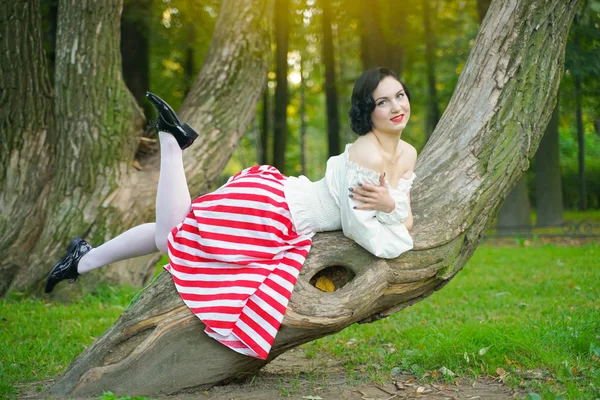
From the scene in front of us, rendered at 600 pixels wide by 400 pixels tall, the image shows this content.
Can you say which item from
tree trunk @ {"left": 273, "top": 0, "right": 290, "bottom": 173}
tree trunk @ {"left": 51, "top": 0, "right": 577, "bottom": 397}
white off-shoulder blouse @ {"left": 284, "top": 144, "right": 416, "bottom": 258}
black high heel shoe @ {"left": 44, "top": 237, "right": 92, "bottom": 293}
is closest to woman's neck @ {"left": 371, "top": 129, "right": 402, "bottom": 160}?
white off-shoulder blouse @ {"left": 284, "top": 144, "right": 416, "bottom": 258}

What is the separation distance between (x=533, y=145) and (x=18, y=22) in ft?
19.2

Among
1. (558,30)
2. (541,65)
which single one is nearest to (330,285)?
(541,65)

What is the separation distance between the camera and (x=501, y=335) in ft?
15.8

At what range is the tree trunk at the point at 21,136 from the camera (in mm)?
7512

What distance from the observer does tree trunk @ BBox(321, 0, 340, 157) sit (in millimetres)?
17016

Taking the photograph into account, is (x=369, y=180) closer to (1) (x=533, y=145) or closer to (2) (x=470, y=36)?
(1) (x=533, y=145)

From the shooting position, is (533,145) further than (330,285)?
Yes

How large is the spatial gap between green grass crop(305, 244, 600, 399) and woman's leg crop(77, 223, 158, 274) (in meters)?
1.71

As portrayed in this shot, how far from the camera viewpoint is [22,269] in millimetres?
7473

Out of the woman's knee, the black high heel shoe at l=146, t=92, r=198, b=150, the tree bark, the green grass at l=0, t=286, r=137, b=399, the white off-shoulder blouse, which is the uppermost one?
the tree bark

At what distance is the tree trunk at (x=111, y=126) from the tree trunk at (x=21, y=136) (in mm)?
170

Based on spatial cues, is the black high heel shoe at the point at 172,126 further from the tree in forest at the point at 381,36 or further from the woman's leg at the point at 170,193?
the tree in forest at the point at 381,36

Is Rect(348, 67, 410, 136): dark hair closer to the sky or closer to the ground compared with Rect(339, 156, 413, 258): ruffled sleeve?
closer to the sky

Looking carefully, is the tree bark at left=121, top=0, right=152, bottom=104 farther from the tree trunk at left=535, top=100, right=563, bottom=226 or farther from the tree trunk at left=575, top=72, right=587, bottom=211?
the tree trunk at left=575, top=72, right=587, bottom=211
